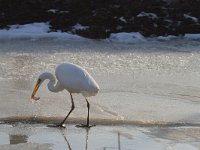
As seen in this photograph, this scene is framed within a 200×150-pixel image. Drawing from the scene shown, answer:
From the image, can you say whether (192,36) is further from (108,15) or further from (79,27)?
(79,27)

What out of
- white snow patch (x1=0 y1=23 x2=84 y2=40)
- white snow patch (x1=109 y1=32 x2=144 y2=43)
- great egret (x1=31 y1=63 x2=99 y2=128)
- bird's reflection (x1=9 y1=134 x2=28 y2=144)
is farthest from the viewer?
white snow patch (x1=109 y1=32 x2=144 y2=43)

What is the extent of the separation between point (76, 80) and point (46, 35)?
861cm

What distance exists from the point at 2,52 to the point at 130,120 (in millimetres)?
5639

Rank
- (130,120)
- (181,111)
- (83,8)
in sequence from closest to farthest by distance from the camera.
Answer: (130,120)
(181,111)
(83,8)

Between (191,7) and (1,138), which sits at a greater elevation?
(191,7)

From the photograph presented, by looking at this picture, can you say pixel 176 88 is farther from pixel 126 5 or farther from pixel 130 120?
pixel 126 5

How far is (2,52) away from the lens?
12.6 metres

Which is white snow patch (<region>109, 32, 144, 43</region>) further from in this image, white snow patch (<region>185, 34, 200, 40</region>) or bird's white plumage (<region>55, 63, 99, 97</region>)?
bird's white plumage (<region>55, 63, 99, 97</region>)

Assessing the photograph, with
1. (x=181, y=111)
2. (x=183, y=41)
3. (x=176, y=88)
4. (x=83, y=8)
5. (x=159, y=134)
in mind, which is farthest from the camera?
(x=83, y=8)

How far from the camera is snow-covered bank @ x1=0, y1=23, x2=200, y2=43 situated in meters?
15.7

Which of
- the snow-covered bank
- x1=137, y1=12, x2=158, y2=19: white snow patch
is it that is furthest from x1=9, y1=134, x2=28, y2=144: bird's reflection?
x1=137, y1=12, x2=158, y2=19: white snow patch

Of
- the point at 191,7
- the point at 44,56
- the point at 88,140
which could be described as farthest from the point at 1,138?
the point at 191,7

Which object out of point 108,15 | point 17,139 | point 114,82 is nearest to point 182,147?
point 17,139

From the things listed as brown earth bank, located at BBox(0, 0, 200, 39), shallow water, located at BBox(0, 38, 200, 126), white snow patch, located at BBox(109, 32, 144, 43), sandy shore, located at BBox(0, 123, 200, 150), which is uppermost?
brown earth bank, located at BBox(0, 0, 200, 39)
